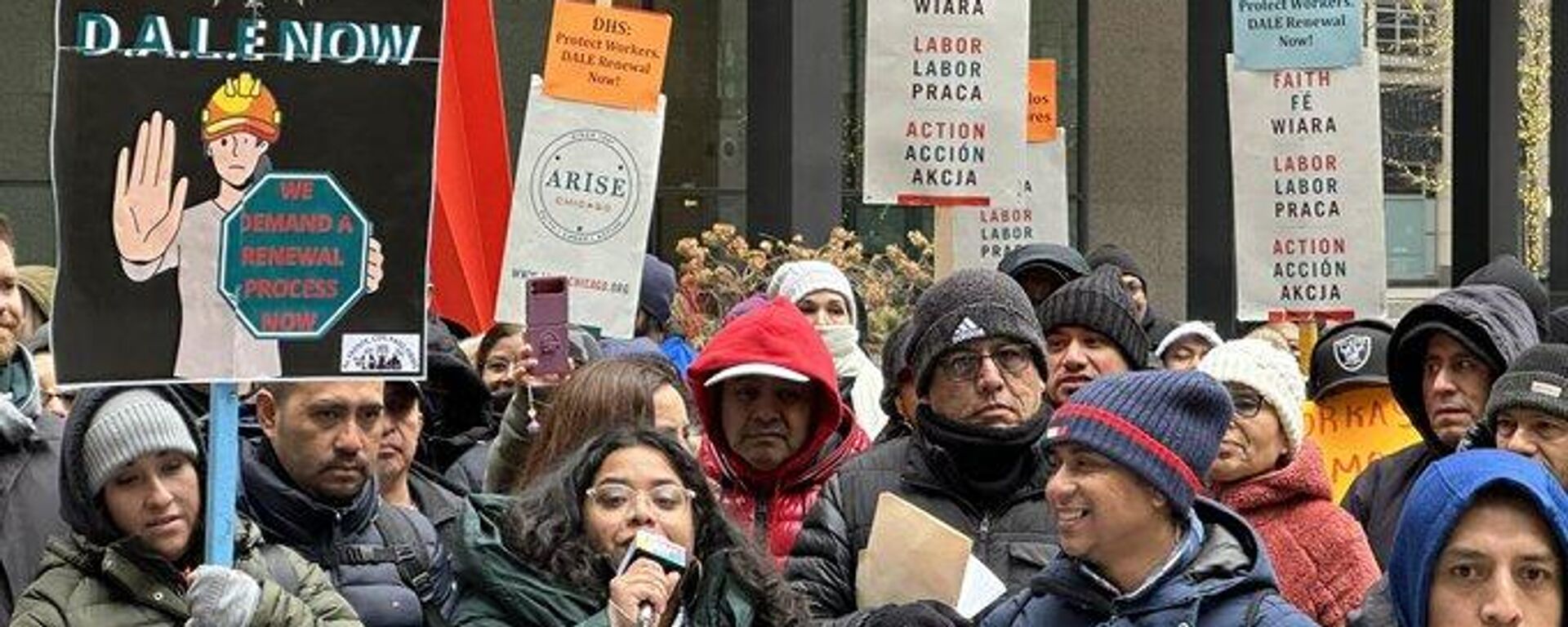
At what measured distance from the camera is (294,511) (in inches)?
294

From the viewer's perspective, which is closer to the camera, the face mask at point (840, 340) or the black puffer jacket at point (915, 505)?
the black puffer jacket at point (915, 505)

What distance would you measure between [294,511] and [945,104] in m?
5.83

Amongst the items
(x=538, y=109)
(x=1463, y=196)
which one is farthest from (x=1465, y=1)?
(x=538, y=109)

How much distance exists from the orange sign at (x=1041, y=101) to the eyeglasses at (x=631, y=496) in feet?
33.3

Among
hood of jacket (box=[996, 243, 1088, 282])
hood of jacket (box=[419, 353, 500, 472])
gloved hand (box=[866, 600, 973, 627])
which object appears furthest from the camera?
hood of jacket (box=[996, 243, 1088, 282])

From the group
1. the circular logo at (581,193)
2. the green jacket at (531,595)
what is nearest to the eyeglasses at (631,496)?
the green jacket at (531,595)

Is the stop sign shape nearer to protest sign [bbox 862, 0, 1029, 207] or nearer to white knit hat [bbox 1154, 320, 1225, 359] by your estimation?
white knit hat [bbox 1154, 320, 1225, 359]

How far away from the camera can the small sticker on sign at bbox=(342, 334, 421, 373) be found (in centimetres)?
658

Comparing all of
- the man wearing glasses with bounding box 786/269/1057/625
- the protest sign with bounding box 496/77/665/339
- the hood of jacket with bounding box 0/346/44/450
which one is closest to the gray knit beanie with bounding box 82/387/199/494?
the hood of jacket with bounding box 0/346/44/450

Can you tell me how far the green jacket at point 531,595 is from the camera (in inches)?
249

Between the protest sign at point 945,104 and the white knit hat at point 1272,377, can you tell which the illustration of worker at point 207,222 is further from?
the protest sign at point 945,104

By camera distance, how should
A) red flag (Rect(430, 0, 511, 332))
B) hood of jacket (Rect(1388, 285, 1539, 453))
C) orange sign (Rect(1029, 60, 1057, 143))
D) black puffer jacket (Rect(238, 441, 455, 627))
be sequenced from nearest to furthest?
black puffer jacket (Rect(238, 441, 455, 627)), hood of jacket (Rect(1388, 285, 1539, 453)), red flag (Rect(430, 0, 511, 332)), orange sign (Rect(1029, 60, 1057, 143))

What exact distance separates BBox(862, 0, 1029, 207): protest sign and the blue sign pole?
6.73 metres

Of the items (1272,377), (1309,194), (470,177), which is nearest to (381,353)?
(1272,377)
